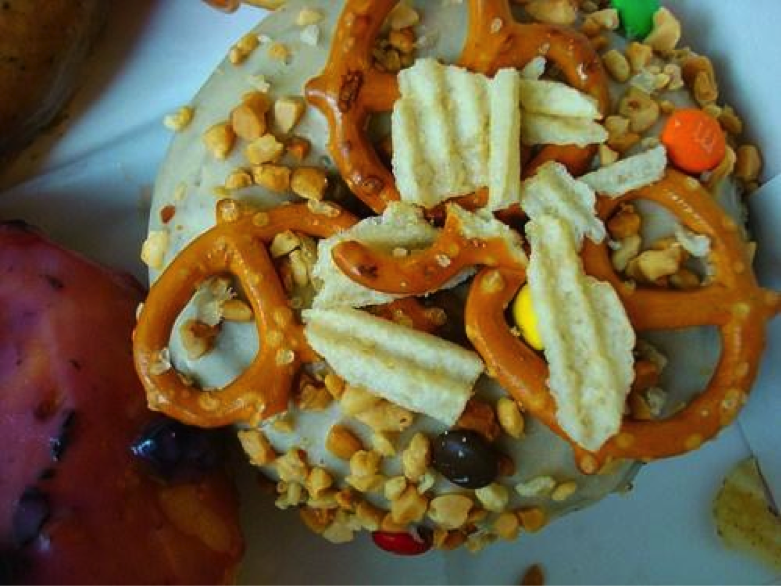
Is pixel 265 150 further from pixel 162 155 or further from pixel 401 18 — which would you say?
pixel 162 155

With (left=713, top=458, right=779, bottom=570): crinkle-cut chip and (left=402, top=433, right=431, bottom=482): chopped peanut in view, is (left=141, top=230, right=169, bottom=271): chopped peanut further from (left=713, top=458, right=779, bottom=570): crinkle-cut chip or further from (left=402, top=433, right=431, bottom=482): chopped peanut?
(left=713, top=458, right=779, bottom=570): crinkle-cut chip

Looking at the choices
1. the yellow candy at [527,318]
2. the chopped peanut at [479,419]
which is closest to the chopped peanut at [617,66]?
the yellow candy at [527,318]

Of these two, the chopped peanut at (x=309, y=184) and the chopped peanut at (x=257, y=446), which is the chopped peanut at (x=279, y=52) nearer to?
the chopped peanut at (x=309, y=184)

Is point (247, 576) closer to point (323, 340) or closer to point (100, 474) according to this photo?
point (100, 474)

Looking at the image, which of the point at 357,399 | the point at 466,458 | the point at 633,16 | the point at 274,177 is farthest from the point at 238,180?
the point at 633,16

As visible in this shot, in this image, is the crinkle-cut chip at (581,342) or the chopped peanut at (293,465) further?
the chopped peanut at (293,465)

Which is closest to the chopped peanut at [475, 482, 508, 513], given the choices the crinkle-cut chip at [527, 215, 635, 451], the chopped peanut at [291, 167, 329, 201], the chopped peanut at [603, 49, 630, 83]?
the crinkle-cut chip at [527, 215, 635, 451]
